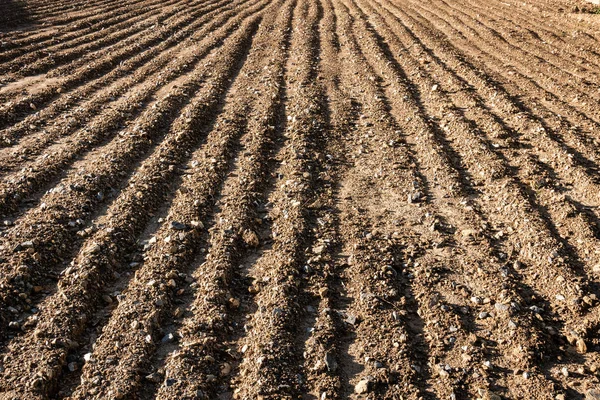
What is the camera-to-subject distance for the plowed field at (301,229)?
455 cm

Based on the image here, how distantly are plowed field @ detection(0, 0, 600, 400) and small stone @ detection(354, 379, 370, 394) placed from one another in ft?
0.14

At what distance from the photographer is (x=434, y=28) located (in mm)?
16844

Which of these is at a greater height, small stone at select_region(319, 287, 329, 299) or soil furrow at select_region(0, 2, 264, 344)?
soil furrow at select_region(0, 2, 264, 344)

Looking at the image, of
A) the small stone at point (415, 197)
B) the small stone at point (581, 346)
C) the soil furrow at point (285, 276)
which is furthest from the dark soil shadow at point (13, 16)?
the small stone at point (581, 346)

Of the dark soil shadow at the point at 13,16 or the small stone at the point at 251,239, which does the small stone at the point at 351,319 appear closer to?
the small stone at the point at 251,239

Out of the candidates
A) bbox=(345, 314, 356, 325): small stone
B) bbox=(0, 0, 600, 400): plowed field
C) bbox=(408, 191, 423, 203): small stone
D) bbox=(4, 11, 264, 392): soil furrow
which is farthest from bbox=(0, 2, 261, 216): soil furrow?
bbox=(408, 191, 423, 203): small stone

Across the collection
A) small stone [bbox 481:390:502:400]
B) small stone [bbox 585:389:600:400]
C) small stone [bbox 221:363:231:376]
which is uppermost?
small stone [bbox 221:363:231:376]

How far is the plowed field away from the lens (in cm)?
455

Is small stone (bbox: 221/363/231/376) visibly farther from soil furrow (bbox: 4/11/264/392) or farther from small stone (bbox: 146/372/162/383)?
soil furrow (bbox: 4/11/264/392)

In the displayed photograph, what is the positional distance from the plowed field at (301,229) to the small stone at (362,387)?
0.04 meters

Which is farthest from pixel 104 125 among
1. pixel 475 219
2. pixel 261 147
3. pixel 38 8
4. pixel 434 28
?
pixel 38 8

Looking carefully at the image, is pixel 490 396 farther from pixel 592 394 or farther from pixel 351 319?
pixel 351 319

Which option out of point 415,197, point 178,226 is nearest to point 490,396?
point 415,197

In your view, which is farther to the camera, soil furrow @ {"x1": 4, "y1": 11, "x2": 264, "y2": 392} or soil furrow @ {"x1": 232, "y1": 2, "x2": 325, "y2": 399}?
soil furrow @ {"x1": 4, "y1": 11, "x2": 264, "y2": 392}
